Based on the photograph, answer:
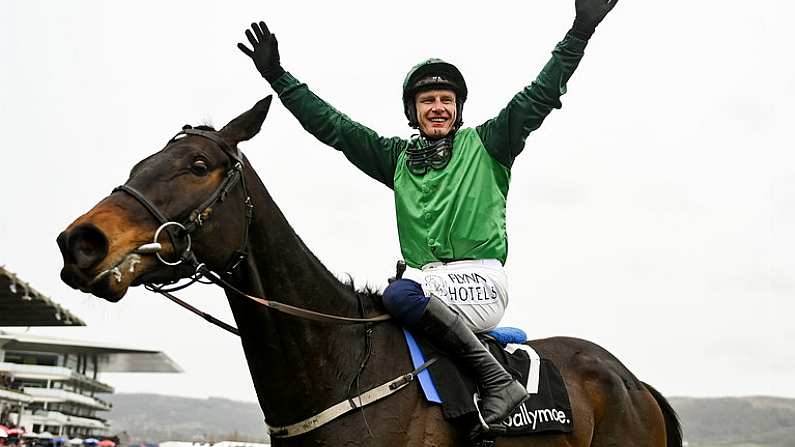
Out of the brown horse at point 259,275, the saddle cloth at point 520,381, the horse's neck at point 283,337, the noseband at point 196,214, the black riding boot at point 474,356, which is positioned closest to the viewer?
the brown horse at point 259,275

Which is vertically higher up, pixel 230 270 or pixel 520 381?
pixel 230 270

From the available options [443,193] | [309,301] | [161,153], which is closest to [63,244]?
[161,153]

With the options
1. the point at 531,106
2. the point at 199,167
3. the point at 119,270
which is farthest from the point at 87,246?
the point at 531,106

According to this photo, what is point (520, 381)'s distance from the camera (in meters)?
5.04

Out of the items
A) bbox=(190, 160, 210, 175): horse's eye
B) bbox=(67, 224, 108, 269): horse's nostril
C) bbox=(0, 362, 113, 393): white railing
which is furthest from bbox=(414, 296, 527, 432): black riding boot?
bbox=(0, 362, 113, 393): white railing

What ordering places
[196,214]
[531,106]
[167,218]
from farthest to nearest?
1. [531,106]
2. [196,214]
3. [167,218]

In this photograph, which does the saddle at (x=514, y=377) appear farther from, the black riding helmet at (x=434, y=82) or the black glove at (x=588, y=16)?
the black glove at (x=588, y=16)

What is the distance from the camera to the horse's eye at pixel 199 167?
13.2ft

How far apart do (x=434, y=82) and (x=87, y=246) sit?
2817mm

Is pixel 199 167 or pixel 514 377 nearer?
pixel 199 167

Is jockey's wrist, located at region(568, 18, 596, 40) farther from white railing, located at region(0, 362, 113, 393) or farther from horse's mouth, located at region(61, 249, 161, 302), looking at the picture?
white railing, located at region(0, 362, 113, 393)

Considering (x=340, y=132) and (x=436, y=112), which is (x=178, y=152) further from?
(x=436, y=112)

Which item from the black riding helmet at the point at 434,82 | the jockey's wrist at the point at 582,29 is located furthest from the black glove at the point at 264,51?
the jockey's wrist at the point at 582,29

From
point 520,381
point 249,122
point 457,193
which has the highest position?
point 249,122
